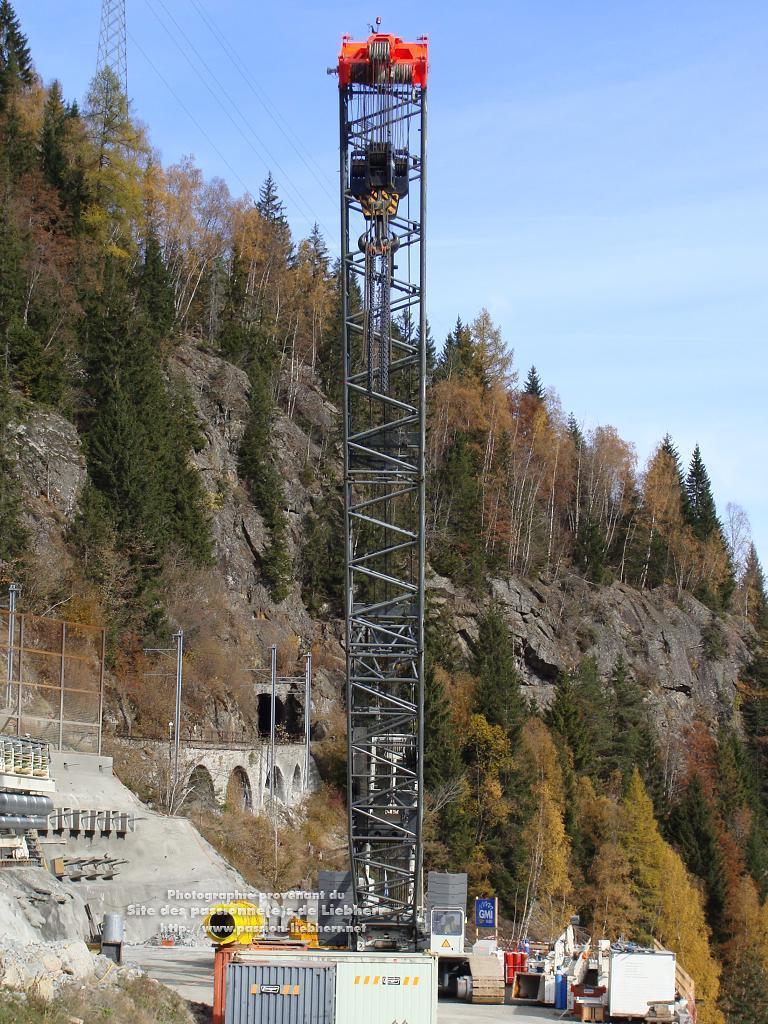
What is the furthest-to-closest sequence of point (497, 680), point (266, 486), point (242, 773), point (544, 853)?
point (266, 486), point (497, 680), point (544, 853), point (242, 773)

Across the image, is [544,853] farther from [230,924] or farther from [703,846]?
[230,924]

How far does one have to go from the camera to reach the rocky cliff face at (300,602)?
6244 cm

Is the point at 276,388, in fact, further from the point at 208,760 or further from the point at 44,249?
the point at 208,760

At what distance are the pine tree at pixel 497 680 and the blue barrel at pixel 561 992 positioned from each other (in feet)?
146

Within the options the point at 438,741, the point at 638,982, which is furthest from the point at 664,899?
the point at 638,982

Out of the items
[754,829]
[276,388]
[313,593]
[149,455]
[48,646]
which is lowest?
[754,829]

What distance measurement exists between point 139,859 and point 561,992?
60.7ft

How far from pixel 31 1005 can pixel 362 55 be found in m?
25.6

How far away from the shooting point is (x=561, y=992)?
27.6 meters

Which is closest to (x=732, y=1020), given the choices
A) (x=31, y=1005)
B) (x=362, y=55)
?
(x=362, y=55)

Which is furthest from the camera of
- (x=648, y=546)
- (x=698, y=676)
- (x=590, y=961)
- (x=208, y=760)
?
(x=648, y=546)

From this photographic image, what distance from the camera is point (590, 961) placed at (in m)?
28.0

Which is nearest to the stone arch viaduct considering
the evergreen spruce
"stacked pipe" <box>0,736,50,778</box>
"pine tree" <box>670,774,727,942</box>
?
the evergreen spruce

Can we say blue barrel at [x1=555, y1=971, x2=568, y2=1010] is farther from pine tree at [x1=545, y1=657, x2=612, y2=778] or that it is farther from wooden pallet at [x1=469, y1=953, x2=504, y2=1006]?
pine tree at [x1=545, y1=657, x2=612, y2=778]
